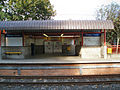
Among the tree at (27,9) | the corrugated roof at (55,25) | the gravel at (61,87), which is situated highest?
the tree at (27,9)

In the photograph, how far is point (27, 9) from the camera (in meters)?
22.8

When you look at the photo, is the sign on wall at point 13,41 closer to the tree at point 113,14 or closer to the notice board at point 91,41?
the notice board at point 91,41

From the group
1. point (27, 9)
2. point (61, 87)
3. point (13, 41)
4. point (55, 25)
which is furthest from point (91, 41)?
point (27, 9)

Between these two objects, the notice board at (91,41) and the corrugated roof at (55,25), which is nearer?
the corrugated roof at (55,25)

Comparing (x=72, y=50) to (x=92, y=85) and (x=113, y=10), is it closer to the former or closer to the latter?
(x=113, y=10)

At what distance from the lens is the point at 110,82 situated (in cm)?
581

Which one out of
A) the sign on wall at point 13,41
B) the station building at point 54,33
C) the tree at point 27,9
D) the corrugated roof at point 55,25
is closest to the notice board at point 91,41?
the station building at point 54,33

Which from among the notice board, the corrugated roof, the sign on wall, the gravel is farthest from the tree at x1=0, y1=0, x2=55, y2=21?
the gravel

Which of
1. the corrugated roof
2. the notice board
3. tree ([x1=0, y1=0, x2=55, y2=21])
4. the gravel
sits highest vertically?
tree ([x1=0, y1=0, x2=55, y2=21])

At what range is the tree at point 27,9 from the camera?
Answer: 21.9m

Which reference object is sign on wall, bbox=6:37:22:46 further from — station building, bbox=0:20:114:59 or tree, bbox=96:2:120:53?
tree, bbox=96:2:120:53

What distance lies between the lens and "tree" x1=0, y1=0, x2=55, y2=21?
21.9 m

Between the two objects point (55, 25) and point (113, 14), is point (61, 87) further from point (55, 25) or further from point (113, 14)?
point (113, 14)

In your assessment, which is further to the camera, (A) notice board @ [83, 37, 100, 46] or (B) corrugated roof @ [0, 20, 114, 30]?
(A) notice board @ [83, 37, 100, 46]
